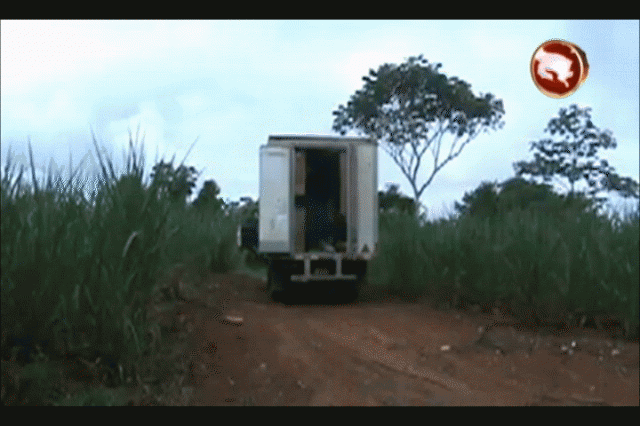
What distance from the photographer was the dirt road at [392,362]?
5.84m

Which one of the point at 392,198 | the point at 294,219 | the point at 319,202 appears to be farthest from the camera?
the point at 392,198

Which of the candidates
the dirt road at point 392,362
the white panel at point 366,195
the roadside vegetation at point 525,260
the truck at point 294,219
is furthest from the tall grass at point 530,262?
the truck at point 294,219

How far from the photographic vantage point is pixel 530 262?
324 inches

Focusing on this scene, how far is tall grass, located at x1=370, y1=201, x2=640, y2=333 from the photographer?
24.3ft

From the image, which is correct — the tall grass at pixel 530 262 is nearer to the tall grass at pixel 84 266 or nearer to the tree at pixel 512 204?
the tree at pixel 512 204

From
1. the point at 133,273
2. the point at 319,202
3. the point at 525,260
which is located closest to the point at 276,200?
the point at 319,202

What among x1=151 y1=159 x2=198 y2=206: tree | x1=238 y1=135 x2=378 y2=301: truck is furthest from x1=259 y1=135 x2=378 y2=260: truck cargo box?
x1=151 y1=159 x2=198 y2=206: tree

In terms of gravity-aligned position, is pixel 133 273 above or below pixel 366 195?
below

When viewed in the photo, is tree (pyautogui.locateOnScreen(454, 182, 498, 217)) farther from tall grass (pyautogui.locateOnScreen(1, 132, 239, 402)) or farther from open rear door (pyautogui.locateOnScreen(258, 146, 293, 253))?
tall grass (pyautogui.locateOnScreen(1, 132, 239, 402))

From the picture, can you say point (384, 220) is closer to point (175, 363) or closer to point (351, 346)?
point (351, 346)

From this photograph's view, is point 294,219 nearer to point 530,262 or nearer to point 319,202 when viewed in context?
point 319,202

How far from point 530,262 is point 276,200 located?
14.1ft

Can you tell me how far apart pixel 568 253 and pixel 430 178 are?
18.7 meters

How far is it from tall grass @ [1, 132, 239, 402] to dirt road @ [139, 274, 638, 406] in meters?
0.83
